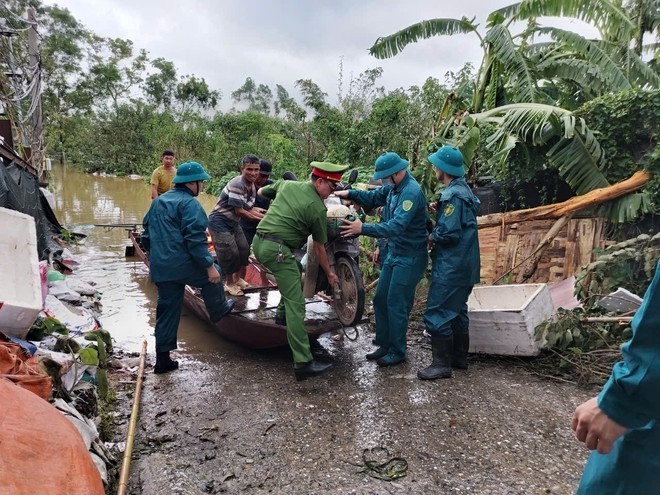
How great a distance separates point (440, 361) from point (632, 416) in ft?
9.86

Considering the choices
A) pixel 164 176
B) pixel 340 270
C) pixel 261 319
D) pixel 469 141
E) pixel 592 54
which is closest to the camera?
pixel 340 270

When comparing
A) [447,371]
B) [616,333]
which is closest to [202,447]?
[447,371]

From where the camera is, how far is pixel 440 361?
4.24 meters

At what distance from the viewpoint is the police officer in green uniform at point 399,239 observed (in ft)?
13.7

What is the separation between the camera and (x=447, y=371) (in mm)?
4234

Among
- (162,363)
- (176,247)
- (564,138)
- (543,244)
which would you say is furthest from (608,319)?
(162,363)

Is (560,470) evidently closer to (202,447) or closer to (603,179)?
(202,447)

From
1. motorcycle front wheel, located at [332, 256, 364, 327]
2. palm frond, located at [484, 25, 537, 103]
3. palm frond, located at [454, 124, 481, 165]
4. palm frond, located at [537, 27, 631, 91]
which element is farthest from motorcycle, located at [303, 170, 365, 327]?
palm frond, located at [537, 27, 631, 91]

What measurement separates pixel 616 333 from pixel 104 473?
4.47m

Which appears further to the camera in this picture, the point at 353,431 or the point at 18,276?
the point at 18,276

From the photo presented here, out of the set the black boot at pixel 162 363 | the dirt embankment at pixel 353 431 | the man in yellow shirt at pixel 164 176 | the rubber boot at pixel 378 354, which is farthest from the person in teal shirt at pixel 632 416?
the man in yellow shirt at pixel 164 176

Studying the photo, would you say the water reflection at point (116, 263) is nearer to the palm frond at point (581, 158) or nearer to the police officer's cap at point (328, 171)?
the police officer's cap at point (328, 171)

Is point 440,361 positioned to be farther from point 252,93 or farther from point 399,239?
point 252,93

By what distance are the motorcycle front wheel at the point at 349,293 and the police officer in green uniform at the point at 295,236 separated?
398mm
